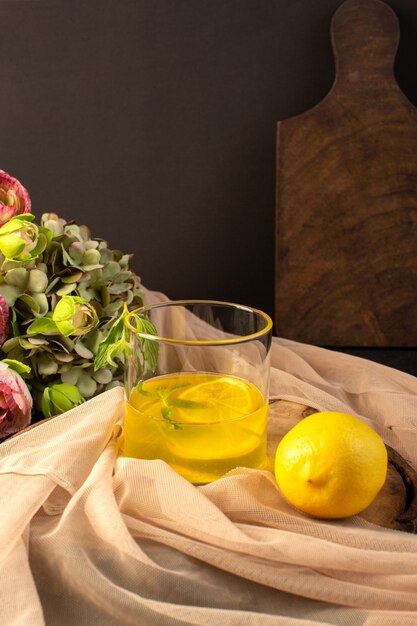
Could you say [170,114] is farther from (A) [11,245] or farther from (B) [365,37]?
(A) [11,245]

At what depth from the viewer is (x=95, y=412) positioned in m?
0.79

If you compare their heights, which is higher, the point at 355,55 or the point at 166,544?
the point at 355,55

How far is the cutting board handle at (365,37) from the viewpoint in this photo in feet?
4.67

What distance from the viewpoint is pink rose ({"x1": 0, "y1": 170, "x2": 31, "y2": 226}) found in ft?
2.97

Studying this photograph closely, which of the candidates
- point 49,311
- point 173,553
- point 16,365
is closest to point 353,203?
point 49,311

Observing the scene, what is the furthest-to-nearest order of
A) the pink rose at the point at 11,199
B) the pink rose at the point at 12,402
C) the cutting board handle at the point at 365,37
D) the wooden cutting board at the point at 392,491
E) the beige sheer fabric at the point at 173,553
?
the cutting board handle at the point at 365,37 → the pink rose at the point at 11,199 → the pink rose at the point at 12,402 → the wooden cutting board at the point at 392,491 → the beige sheer fabric at the point at 173,553

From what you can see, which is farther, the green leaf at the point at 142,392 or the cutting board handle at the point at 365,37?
the cutting board handle at the point at 365,37

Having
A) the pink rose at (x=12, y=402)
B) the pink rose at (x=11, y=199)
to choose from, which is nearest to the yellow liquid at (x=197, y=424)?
the pink rose at (x=12, y=402)

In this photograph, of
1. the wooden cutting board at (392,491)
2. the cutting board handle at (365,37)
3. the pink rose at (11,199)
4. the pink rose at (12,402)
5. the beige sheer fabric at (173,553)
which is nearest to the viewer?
the beige sheer fabric at (173,553)

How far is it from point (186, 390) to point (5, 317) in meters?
0.26

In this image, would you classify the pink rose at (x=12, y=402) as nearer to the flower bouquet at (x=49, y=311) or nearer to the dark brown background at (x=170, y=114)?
the flower bouquet at (x=49, y=311)

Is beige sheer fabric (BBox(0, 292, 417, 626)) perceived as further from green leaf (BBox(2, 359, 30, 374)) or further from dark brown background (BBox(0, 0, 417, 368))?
dark brown background (BBox(0, 0, 417, 368))

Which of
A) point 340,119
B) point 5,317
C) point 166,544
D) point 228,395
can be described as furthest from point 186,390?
point 340,119

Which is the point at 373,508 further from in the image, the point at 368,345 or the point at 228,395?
the point at 368,345
